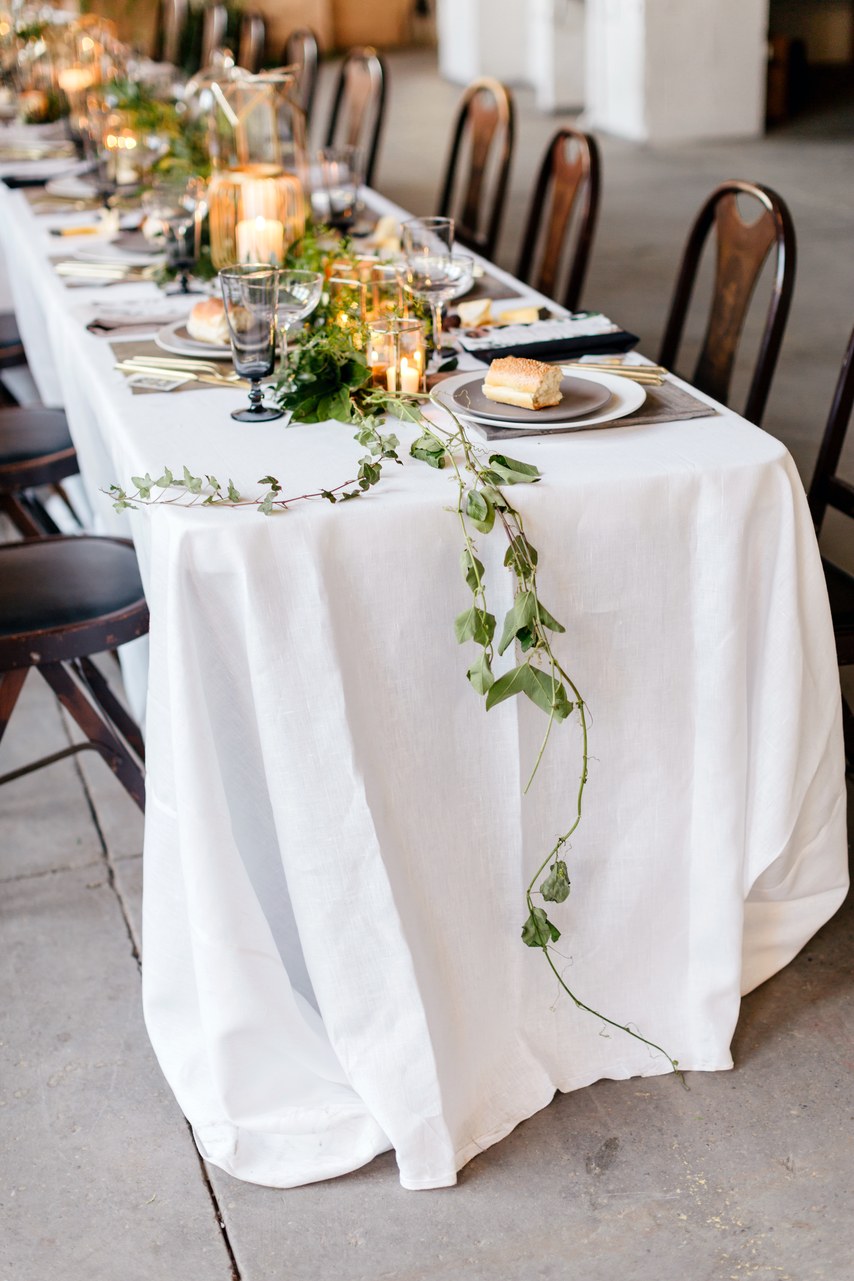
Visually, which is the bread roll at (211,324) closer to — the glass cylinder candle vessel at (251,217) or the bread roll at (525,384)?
the glass cylinder candle vessel at (251,217)

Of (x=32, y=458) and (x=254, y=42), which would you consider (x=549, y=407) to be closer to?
(x=32, y=458)

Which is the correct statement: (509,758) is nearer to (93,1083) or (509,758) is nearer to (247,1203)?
(247,1203)

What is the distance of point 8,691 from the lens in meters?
→ 2.05

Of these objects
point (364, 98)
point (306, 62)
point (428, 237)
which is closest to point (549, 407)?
point (428, 237)

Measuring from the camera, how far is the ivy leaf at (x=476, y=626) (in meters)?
1.48

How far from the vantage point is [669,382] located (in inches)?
74.4

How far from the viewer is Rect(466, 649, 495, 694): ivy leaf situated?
149 centimetres

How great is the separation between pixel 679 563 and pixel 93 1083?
1.04 metres

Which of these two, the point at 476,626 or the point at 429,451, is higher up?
the point at 429,451

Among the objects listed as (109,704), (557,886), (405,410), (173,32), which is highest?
(173,32)

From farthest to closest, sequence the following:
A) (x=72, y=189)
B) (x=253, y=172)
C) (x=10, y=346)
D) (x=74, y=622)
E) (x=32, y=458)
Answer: (x=10, y=346) → (x=72, y=189) → (x=32, y=458) → (x=253, y=172) → (x=74, y=622)

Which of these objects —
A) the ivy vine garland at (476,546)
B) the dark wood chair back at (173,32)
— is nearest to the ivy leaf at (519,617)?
the ivy vine garland at (476,546)

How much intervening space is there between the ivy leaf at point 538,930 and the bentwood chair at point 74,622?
73cm

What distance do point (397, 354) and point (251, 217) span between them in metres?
0.76
